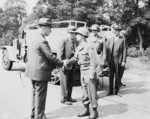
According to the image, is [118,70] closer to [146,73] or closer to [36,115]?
[36,115]

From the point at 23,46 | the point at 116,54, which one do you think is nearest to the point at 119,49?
the point at 116,54

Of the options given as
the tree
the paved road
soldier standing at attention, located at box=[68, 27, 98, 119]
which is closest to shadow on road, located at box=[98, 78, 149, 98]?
the paved road

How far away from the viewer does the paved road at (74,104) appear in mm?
5523

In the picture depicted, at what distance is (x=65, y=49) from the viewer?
22.1ft

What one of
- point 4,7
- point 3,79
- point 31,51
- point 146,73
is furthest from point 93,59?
point 4,7

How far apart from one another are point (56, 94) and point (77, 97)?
0.69 m

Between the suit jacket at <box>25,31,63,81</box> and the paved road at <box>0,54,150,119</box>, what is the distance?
3.47ft

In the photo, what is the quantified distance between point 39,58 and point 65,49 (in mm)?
1960

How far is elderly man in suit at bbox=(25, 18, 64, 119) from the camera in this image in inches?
189

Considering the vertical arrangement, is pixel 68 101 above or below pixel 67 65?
below

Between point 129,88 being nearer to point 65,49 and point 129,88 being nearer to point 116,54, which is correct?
point 116,54

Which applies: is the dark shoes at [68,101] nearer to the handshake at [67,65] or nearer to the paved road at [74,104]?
the paved road at [74,104]

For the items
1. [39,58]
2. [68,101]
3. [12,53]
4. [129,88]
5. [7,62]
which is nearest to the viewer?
[39,58]

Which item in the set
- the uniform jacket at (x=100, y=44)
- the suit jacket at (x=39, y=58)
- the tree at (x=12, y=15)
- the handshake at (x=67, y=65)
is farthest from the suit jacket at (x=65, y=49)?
the tree at (x=12, y=15)
